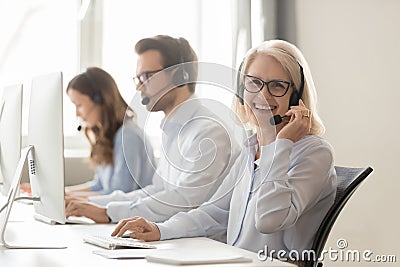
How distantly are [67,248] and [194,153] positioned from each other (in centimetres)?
57


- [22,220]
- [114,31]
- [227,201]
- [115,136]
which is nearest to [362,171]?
[227,201]

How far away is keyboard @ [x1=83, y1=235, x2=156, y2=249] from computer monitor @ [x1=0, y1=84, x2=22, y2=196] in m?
0.52

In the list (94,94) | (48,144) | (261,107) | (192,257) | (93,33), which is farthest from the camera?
(93,33)

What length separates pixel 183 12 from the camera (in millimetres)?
4238

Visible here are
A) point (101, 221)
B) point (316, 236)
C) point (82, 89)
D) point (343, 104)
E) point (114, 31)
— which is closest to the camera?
point (316, 236)

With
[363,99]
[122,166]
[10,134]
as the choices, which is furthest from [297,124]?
[122,166]

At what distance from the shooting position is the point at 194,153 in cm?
214

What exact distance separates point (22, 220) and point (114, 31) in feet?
6.39

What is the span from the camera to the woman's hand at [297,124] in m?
1.98

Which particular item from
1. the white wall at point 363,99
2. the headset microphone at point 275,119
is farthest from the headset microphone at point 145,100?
the white wall at point 363,99

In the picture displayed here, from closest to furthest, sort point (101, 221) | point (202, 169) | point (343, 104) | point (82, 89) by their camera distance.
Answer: point (202, 169), point (101, 221), point (343, 104), point (82, 89)

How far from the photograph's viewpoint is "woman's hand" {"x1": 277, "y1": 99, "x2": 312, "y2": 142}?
1.98 meters

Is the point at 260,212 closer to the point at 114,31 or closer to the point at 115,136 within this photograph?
the point at 115,136

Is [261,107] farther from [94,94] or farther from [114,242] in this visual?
[94,94]
